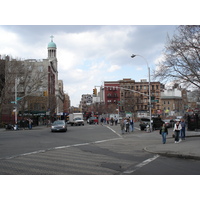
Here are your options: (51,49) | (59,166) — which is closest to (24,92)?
(59,166)

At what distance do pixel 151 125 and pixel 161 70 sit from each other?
8.71m

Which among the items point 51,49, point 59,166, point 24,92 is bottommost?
point 59,166

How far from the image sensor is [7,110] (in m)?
49.9

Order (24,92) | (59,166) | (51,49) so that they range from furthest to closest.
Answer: (51,49) < (24,92) < (59,166)

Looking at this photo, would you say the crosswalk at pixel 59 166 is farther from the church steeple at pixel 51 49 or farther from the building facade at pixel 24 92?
the church steeple at pixel 51 49

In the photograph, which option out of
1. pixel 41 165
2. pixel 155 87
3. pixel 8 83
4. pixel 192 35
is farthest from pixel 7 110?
pixel 155 87

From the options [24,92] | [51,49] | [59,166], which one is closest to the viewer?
[59,166]

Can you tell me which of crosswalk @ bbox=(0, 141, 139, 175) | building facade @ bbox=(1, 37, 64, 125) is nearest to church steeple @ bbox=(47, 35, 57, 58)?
building facade @ bbox=(1, 37, 64, 125)

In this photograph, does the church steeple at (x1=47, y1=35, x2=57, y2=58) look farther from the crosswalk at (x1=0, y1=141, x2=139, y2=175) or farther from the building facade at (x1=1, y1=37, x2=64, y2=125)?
the crosswalk at (x1=0, y1=141, x2=139, y2=175)

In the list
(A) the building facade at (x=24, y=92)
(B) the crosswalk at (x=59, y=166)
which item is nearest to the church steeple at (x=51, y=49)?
(A) the building facade at (x=24, y=92)

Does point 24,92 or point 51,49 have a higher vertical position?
point 51,49

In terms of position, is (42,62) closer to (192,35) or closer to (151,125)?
(151,125)

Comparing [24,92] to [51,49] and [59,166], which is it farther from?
[51,49]

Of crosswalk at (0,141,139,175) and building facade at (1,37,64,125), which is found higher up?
building facade at (1,37,64,125)
